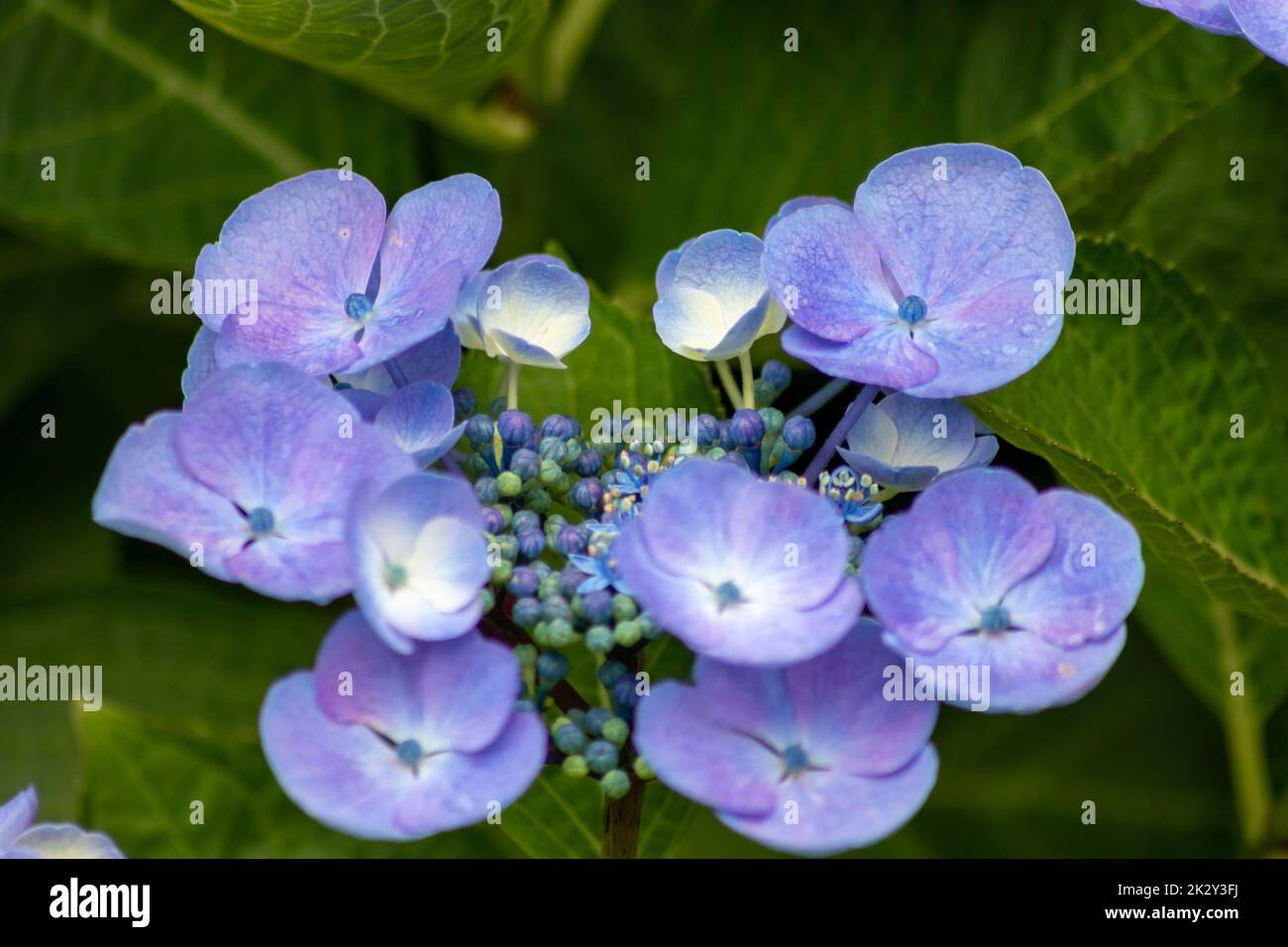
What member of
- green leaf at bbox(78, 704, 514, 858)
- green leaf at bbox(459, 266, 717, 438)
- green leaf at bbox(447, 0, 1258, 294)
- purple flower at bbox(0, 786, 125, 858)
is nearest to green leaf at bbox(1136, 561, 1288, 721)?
green leaf at bbox(447, 0, 1258, 294)

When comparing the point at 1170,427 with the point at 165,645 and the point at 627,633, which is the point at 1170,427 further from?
the point at 165,645

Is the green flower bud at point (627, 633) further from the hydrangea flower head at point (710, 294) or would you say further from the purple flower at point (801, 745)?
the hydrangea flower head at point (710, 294)

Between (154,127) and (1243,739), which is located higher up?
(154,127)

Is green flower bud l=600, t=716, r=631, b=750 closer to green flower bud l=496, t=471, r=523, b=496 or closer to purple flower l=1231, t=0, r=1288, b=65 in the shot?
green flower bud l=496, t=471, r=523, b=496

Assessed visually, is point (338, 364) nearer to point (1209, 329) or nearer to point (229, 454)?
point (229, 454)

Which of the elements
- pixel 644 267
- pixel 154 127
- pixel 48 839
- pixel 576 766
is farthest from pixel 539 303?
pixel 154 127

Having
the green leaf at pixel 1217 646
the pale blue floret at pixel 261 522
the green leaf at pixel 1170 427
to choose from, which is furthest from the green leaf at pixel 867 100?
the pale blue floret at pixel 261 522

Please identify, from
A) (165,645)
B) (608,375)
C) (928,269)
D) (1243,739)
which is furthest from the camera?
(165,645)

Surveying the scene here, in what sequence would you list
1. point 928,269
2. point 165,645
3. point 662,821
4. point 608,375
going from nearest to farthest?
point 928,269 → point 662,821 → point 608,375 → point 165,645
